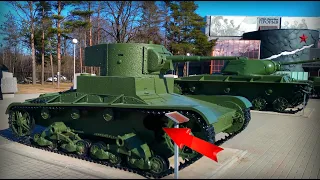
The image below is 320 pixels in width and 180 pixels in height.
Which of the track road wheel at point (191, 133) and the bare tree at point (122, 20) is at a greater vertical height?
the bare tree at point (122, 20)

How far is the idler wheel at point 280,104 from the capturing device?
15.4 m

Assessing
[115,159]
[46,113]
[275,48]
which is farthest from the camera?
[275,48]

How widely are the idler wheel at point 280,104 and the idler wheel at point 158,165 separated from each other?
1170 cm

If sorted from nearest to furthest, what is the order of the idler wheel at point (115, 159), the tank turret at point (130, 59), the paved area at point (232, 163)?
the paved area at point (232, 163), the idler wheel at point (115, 159), the tank turret at point (130, 59)

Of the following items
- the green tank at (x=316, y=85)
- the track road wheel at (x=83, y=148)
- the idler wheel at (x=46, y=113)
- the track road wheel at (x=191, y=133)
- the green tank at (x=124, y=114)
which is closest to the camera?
the track road wheel at (x=191, y=133)

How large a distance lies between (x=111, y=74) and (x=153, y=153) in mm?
2150

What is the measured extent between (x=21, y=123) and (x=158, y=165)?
13.6 feet

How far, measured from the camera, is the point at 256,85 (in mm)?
16141

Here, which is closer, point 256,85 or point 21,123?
point 21,123

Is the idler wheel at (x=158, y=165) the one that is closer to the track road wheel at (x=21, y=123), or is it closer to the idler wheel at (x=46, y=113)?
the idler wheel at (x=46, y=113)

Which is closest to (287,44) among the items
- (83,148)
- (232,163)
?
(232,163)

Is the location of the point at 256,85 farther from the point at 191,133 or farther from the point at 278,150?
the point at 191,133

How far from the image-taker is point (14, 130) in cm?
777

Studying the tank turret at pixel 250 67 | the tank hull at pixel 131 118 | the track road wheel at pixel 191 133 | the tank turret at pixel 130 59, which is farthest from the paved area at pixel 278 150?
the tank turret at pixel 250 67
